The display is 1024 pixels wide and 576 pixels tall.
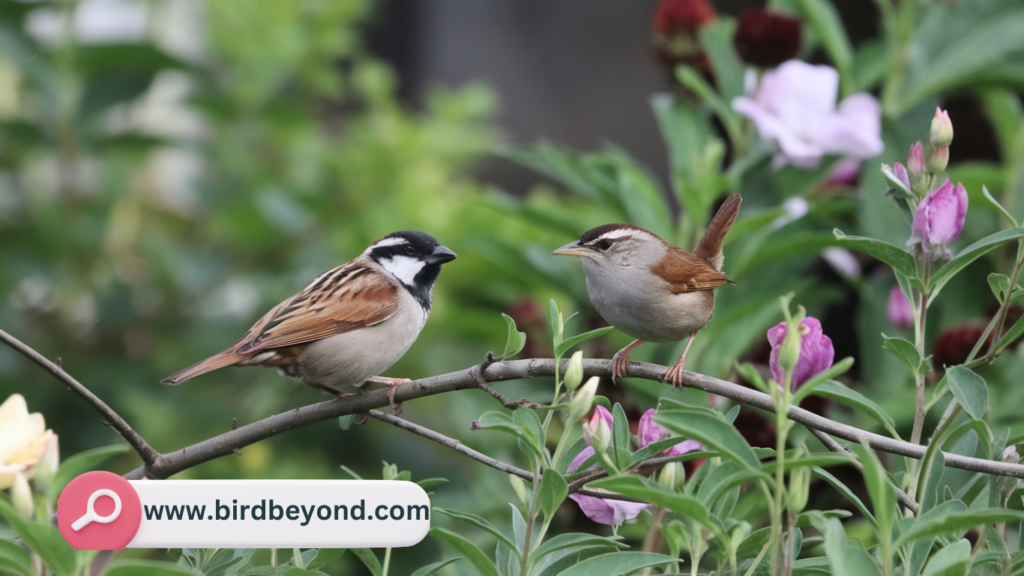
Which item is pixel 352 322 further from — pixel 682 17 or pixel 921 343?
pixel 682 17

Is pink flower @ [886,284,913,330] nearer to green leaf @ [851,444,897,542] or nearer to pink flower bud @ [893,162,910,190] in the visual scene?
pink flower bud @ [893,162,910,190]

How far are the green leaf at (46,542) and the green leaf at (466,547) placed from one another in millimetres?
324

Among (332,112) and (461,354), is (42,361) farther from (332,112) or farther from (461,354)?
(332,112)

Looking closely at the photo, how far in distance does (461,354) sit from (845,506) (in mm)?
1081

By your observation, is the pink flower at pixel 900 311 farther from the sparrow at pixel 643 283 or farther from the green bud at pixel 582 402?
the green bud at pixel 582 402

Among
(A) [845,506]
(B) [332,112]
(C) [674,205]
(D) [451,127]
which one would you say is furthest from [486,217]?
(B) [332,112]

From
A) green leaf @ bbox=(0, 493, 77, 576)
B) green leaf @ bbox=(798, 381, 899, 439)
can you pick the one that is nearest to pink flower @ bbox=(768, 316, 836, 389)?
green leaf @ bbox=(798, 381, 899, 439)

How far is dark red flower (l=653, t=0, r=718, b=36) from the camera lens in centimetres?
214

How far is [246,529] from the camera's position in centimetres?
82

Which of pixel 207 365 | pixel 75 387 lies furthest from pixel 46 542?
pixel 207 365

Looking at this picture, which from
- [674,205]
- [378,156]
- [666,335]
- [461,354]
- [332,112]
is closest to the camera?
[666,335]

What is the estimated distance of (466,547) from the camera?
2.77 ft

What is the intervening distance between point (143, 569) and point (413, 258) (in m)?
0.59

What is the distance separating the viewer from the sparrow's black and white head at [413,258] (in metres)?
1.15
